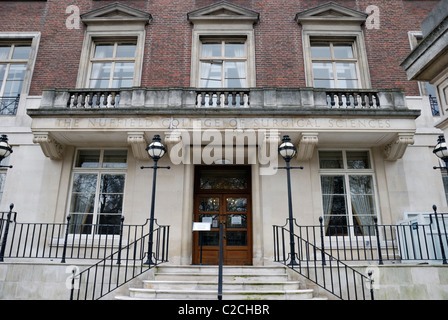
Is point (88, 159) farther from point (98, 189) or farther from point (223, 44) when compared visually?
point (223, 44)

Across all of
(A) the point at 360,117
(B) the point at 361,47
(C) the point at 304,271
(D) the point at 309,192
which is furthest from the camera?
(B) the point at 361,47

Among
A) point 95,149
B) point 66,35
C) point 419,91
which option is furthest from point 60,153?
point 419,91

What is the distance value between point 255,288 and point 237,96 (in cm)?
613

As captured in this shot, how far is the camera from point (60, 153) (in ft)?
35.3

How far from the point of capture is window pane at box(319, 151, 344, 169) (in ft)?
36.0

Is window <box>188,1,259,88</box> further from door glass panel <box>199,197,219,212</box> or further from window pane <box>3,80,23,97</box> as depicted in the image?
window pane <box>3,80,23,97</box>

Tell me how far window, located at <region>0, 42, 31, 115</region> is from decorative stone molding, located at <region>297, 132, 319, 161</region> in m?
10.0

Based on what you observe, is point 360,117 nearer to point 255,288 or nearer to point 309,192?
point 309,192

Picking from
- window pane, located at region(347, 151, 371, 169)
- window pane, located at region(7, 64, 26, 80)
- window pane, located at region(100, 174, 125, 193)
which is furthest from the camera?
window pane, located at region(7, 64, 26, 80)

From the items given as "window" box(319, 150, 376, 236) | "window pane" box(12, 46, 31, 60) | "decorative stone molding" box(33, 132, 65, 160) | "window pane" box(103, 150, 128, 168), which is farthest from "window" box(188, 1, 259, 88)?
"window pane" box(12, 46, 31, 60)

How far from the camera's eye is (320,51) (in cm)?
1252

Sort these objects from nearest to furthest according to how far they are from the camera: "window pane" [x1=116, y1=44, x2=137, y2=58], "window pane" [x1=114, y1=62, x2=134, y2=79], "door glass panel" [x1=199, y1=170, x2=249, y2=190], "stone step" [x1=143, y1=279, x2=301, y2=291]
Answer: "stone step" [x1=143, y1=279, x2=301, y2=291], "door glass panel" [x1=199, y1=170, x2=249, y2=190], "window pane" [x1=114, y1=62, x2=134, y2=79], "window pane" [x1=116, y1=44, x2=137, y2=58]

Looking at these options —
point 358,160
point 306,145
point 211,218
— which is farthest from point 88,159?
point 358,160

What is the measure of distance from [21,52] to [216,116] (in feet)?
28.3
